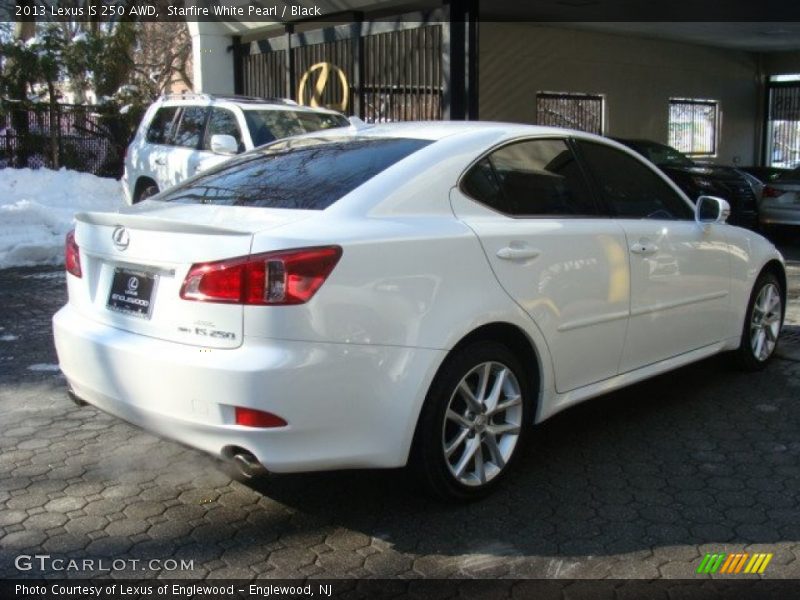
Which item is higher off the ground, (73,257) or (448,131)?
(448,131)

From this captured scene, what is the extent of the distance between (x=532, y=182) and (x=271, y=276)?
161cm

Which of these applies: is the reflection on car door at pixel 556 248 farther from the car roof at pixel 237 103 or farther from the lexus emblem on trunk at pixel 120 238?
the car roof at pixel 237 103

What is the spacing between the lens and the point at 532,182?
4246 mm

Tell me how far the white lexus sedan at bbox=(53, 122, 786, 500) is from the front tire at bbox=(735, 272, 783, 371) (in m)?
1.03

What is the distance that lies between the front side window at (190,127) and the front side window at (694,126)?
1350 cm

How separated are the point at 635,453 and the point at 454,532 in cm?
132

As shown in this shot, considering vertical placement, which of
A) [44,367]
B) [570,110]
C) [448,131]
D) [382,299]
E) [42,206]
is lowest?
[44,367]

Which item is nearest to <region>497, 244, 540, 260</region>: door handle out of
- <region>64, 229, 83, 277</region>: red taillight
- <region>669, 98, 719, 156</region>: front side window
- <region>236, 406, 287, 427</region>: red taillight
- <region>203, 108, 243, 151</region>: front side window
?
<region>236, 406, 287, 427</region>: red taillight

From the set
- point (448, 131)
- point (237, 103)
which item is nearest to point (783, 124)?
point (237, 103)

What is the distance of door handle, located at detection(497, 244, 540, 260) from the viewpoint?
3.81 meters

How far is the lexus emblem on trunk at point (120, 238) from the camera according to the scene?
11.8 ft

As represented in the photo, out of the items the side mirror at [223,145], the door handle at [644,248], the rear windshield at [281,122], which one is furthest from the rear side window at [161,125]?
the door handle at [644,248]

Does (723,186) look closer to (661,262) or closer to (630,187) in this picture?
(630,187)

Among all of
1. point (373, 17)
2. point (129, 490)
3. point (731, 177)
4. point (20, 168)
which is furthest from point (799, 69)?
point (129, 490)
